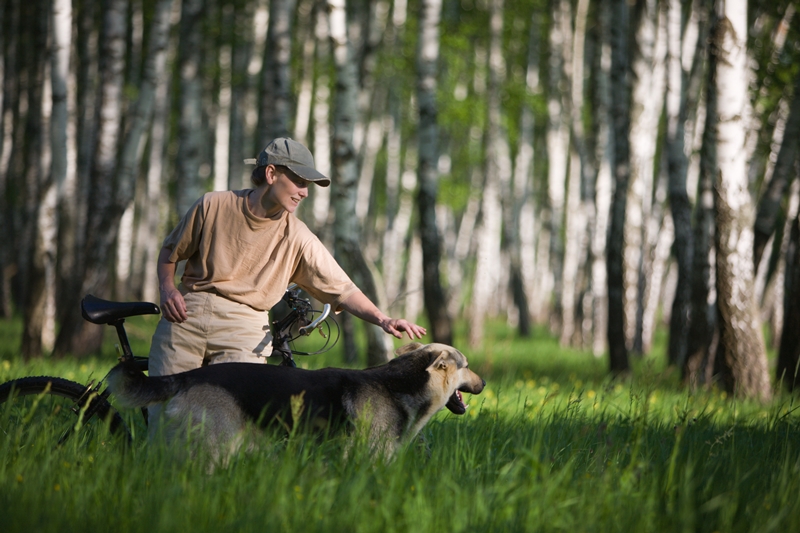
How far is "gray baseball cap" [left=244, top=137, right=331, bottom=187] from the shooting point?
4633mm

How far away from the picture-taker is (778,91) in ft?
48.4

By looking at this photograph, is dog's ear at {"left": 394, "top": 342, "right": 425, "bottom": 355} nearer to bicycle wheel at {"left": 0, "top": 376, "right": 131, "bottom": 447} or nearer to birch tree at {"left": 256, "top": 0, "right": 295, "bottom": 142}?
bicycle wheel at {"left": 0, "top": 376, "right": 131, "bottom": 447}

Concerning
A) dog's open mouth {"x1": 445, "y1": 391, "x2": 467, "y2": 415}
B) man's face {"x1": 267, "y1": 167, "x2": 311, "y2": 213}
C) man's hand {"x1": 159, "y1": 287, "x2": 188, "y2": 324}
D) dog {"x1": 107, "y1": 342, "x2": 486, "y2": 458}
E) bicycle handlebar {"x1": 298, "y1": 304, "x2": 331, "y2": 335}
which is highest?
man's face {"x1": 267, "y1": 167, "x2": 311, "y2": 213}

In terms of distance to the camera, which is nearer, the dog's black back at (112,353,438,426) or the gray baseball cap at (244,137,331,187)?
the dog's black back at (112,353,438,426)

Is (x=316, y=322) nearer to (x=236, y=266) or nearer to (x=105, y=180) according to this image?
(x=236, y=266)

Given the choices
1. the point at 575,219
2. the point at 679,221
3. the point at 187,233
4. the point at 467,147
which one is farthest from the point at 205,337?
the point at 467,147

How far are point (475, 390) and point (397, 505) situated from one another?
4.38 ft

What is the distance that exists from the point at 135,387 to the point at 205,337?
823 millimetres

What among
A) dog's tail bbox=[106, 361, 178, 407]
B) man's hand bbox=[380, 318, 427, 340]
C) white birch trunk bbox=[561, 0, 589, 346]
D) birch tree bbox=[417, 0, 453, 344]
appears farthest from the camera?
white birch trunk bbox=[561, 0, 589, 346]

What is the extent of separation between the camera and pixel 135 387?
3.86 metres

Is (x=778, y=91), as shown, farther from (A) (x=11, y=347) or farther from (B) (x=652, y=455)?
(A) (x=11, y=347)

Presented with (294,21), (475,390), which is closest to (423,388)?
(475,390)

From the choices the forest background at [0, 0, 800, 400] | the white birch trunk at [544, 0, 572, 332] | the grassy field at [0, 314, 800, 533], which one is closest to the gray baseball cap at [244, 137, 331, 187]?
the grassy field at [0, 314, 800, 533]

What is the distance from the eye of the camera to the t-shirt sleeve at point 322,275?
4.87 metres
